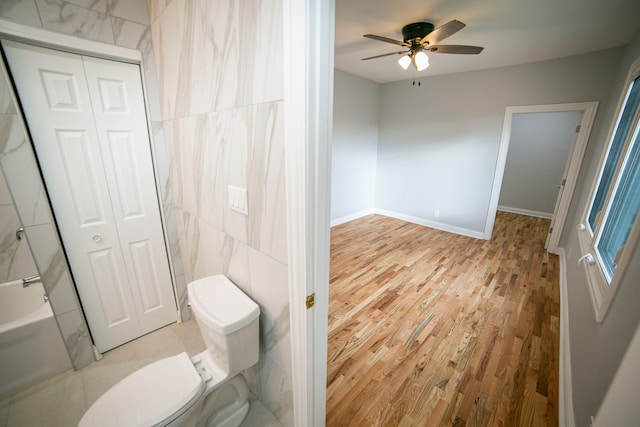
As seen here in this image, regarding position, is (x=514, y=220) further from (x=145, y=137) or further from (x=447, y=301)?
(x=145, y=137)

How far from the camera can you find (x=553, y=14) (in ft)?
6.23

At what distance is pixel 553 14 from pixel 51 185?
12.1 ft

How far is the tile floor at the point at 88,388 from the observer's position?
1332mm

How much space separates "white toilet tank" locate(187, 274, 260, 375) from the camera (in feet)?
3.46

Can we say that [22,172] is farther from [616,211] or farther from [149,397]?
[616,211]

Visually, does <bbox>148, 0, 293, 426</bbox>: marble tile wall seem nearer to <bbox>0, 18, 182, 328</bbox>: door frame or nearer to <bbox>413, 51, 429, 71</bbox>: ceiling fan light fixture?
<bbox>0, 18, 182, 328</bbox>: door frame

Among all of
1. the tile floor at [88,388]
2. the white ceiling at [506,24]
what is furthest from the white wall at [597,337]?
the tile floor at [88,388]

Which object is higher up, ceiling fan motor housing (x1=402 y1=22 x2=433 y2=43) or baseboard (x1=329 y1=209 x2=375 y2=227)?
Answer: ceiling fan motor housing (x1=402 y1=22 x2=433 y2=43)

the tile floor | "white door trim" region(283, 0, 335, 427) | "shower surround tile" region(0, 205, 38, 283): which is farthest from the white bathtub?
→ "white door trim" region(283, 0, 335, 427)

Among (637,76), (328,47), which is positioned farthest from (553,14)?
(328,47)

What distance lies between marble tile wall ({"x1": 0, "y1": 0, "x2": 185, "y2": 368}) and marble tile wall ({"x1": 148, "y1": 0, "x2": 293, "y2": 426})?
0.30 feet

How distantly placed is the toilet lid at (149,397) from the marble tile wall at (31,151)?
887mm

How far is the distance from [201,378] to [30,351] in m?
1.29

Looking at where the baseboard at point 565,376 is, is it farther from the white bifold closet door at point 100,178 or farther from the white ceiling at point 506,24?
the white bifold closet door at point 100,178
